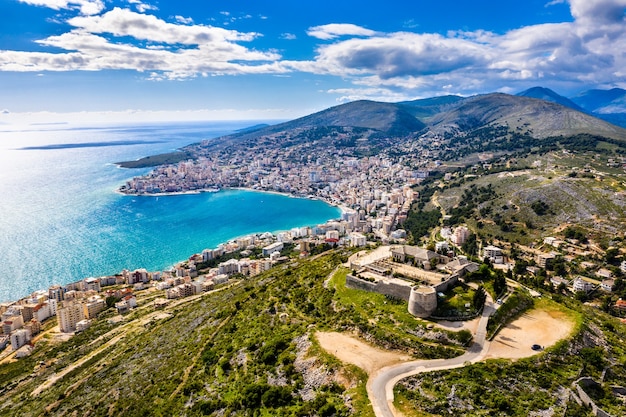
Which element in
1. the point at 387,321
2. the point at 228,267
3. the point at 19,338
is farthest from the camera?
the point at 228,267

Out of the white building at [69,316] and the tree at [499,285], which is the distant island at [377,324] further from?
the tree at [499,285]

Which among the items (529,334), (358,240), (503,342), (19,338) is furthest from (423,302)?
(19,338)

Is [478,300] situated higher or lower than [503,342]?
higher

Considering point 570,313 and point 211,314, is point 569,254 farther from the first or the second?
point 211,314

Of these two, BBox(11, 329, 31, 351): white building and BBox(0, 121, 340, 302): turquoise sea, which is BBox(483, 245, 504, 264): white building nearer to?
BBox(0, 121, 340, 302): turquoise sea

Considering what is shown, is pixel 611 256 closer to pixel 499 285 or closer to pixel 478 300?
pixel 499 285

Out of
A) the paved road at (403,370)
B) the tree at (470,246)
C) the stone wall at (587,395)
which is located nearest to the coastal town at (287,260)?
the tree at (470,246)
